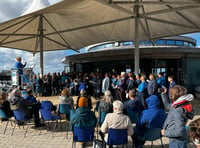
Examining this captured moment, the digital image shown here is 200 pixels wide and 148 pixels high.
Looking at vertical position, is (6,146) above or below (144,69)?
below

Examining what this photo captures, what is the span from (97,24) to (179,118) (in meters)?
8.09

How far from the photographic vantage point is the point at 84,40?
47.9 ft

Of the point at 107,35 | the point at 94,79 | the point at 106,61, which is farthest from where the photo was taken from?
the point at 106,61

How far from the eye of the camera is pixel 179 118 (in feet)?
8.42

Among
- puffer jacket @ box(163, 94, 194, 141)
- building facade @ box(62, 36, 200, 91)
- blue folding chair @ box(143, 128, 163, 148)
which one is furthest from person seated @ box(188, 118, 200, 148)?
building facade @ box(62, 36, 200, 91)

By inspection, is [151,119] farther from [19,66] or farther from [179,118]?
[19,66]

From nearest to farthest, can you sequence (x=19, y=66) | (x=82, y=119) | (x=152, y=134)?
(x=152, y=134) < (x=82, y=119) < (x=19, y=66)

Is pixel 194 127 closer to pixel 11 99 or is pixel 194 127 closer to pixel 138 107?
pixel 138 107

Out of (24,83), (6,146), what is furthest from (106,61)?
(6,146)

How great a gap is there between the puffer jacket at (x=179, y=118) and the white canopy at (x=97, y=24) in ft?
15.8

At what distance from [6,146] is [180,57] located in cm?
1377

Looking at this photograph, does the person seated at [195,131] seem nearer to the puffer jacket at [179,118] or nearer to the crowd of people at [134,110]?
the crowd of people at [134,110]

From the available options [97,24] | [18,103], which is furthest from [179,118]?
[97,24]

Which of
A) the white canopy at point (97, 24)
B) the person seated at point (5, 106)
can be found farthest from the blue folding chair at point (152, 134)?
the white canopy at point (97, 24)
